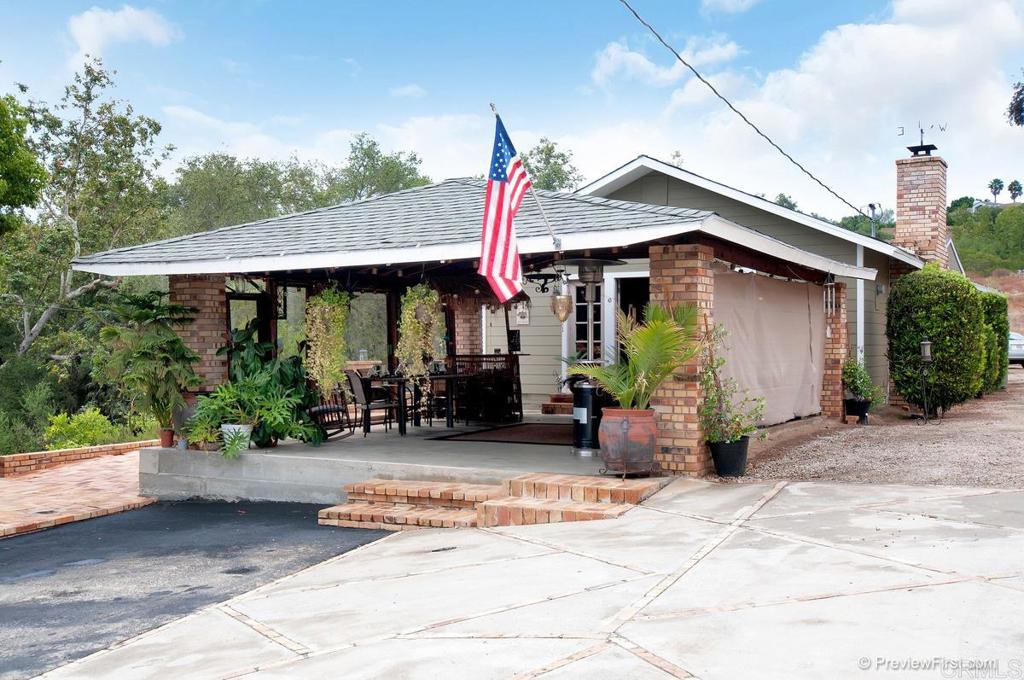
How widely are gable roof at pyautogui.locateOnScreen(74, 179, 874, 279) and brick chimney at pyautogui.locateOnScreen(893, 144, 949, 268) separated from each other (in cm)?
457

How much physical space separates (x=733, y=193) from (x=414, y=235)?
669 cm

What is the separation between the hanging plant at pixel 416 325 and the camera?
383 inches

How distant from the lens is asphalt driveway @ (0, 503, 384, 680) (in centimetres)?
506

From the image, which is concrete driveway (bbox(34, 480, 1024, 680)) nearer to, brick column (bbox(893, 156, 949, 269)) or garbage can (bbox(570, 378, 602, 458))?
garbage can (bbox(570, 378, 602, 458))

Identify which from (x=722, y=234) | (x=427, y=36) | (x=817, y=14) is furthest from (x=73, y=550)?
(x=817, y=14)

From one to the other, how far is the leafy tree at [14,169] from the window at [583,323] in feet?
25.9

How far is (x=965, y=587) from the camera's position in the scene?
4.52 meters

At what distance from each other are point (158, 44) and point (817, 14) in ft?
59.9

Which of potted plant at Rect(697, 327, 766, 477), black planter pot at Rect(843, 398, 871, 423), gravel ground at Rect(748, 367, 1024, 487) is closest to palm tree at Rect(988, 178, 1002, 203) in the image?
gravel ground at Rect(748, 367, 1024, 487)

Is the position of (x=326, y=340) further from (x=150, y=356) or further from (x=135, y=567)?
(x=135, y=567)

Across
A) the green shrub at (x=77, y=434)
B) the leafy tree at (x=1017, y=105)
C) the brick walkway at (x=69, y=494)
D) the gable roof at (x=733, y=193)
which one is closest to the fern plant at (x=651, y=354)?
the brick walkway at (x=69, y=494)

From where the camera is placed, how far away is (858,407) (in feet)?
41.0

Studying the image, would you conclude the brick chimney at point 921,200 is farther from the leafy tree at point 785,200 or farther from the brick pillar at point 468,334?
the leafy tree at point 785,200

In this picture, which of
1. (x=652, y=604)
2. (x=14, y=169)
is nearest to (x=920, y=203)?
(x=652, y=604)
